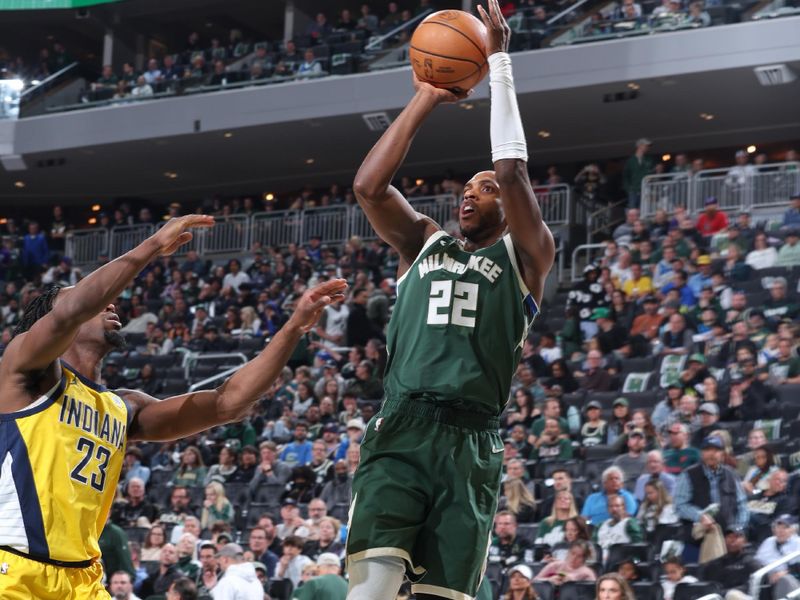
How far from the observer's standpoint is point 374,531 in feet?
14.0

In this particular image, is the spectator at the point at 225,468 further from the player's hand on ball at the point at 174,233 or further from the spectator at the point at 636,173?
the player's hand on ball at the point at 174,233

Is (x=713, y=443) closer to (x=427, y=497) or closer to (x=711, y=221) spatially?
(x=711, y=221)

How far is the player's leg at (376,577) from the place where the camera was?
4.25 metres

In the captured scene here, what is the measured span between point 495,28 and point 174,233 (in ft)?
4.45

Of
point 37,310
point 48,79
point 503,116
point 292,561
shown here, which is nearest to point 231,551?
point 292,561

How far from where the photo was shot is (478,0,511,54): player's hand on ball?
14.8 ft

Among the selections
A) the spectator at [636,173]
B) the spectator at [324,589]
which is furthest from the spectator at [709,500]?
the spectator at [636,173]

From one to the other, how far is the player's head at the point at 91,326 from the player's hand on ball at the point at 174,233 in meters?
0.49

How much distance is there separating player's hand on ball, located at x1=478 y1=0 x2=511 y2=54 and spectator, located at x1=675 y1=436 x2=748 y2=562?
5966 mm

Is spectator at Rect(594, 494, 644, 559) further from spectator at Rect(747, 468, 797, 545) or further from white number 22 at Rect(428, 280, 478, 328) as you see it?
white number 22 at Rect(428, 280, 478, 328)

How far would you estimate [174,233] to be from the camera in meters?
4.22

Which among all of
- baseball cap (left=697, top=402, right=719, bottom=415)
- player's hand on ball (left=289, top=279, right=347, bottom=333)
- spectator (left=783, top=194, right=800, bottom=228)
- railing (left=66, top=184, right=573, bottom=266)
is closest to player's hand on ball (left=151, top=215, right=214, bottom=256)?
player's hand on ball (left=289, top=279, right=347, bottom=333)

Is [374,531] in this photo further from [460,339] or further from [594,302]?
[594,302]

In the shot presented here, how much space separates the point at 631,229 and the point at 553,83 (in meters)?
3.77
